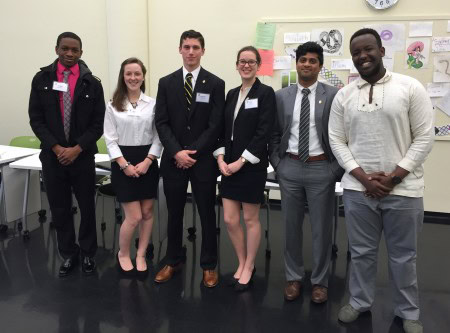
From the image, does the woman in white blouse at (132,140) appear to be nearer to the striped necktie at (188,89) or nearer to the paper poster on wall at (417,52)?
the striped necktie at (188,89)

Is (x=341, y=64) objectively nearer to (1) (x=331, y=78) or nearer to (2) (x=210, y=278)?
(1) (x=331, y=78)

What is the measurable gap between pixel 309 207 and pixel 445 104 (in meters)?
2.40

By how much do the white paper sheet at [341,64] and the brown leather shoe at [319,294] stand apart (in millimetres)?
2439

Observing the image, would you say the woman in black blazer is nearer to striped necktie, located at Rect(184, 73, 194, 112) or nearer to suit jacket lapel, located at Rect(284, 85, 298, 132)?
suit jacket lapel, located at Rect(284, 85, 298, 132)

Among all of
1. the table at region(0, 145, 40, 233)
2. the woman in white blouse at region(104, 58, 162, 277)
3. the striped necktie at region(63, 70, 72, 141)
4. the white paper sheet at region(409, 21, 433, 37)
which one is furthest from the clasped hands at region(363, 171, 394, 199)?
the table at region(0, 145, 40, 233)

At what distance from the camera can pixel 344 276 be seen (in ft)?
9.29

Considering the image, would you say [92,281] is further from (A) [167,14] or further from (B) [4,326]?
(A) [167,14]

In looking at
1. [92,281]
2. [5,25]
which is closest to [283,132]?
[92,281]

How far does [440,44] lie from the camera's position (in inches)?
147


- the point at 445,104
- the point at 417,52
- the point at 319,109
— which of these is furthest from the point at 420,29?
the point at 319,109

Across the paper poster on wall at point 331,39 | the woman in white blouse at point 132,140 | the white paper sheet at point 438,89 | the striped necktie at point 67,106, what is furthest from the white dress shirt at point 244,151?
the white paper sheet at point 438,89

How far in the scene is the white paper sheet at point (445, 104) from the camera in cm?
380

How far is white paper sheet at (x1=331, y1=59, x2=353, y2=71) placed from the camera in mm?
3973

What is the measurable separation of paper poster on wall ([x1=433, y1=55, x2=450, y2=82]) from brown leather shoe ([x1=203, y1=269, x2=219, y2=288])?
291 cm
